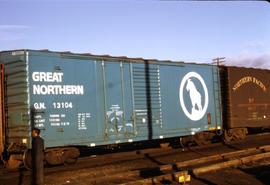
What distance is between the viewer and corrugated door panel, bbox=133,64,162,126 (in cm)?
1702

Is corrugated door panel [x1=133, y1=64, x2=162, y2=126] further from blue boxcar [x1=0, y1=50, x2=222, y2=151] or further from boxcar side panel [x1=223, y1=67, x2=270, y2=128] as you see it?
A: boxcar side panel [x1=223, y1=67, x2=270, y2=128]

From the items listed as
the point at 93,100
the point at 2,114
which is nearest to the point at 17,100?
the point at 2,114

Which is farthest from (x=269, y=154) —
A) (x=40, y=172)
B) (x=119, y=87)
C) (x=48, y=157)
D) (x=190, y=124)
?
(x=40, y=172)

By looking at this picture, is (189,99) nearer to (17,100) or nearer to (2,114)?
(17,100)

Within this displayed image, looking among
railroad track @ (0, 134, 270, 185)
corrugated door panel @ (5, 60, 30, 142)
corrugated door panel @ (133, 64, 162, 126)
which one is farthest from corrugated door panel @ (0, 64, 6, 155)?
corrugated door panel @ (133, 64, 162, 126)

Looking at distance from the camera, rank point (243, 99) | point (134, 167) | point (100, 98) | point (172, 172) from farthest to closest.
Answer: point (243, 99) < point (100, 98) < point (134, 167) < point (172, 172)

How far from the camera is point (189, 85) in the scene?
63.6 ft

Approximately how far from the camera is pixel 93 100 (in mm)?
15531

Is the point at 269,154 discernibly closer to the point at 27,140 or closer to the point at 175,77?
the point at 175,77

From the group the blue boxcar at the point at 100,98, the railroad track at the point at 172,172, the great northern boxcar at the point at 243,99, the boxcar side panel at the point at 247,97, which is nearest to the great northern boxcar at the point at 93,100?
the blue boxcar at the point at 100,98

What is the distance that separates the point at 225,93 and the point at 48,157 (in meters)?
10.3

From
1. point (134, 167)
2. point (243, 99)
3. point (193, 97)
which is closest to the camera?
point (134, 167)

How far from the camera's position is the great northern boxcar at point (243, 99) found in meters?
21.5

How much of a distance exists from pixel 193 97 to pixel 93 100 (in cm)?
560
